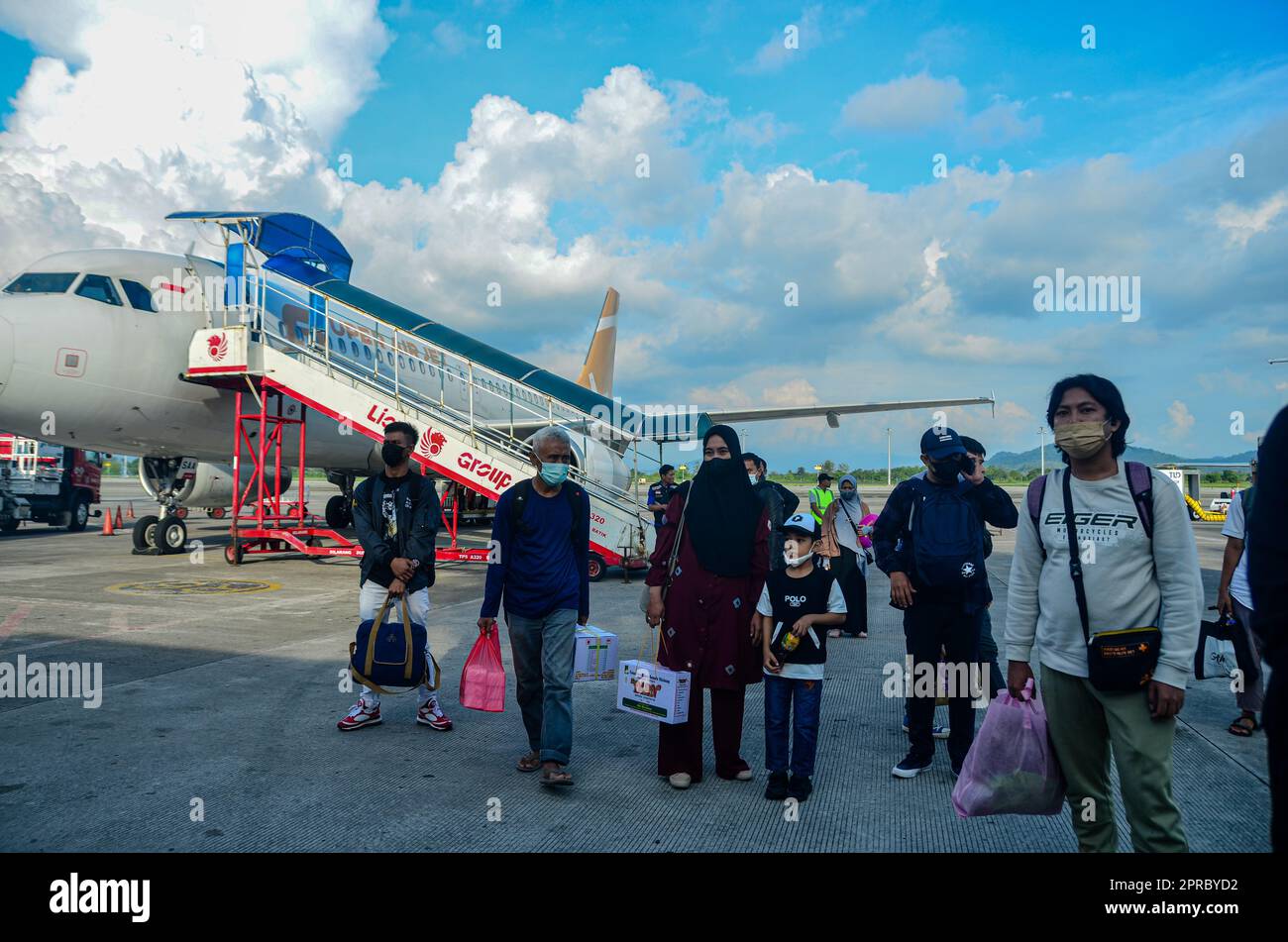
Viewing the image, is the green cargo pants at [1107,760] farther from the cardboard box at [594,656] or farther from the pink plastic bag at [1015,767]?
the cardboard box at [594,656]

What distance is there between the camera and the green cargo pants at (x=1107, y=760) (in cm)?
258

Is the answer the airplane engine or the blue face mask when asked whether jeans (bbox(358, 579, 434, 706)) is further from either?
the airplane engine

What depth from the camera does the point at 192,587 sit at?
10.6m

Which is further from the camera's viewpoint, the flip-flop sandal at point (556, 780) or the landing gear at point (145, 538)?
the landing gear at point (145, 538)

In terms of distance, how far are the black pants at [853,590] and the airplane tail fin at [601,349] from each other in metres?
21.2

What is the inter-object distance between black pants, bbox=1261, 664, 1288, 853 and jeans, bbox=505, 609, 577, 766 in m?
3.14

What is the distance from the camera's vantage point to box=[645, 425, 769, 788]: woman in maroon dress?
4.27m

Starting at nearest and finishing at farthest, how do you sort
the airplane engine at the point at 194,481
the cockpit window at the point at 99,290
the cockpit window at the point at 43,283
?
the cockpit window at the point at 43,283, the cockpit window at the point at 99,290, the airplane engine at the point at 194,481

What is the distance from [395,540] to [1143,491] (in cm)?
407

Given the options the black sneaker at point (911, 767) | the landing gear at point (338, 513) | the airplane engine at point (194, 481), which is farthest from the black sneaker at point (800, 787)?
the landing gear at point (338, 513)

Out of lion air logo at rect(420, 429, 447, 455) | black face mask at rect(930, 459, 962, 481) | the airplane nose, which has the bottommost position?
black face mask at rect(930, 459, 962, 481)

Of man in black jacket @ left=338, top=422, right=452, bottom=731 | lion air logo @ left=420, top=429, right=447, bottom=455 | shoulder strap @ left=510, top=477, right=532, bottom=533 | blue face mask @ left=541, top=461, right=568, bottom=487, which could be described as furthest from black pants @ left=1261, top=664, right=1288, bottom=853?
lion air logo @ left=420, top=429, right=447, bottom=455

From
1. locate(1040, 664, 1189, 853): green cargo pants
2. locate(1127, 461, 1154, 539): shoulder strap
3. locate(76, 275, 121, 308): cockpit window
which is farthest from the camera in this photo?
locate(76, 275, 121, 308): cockpit window
